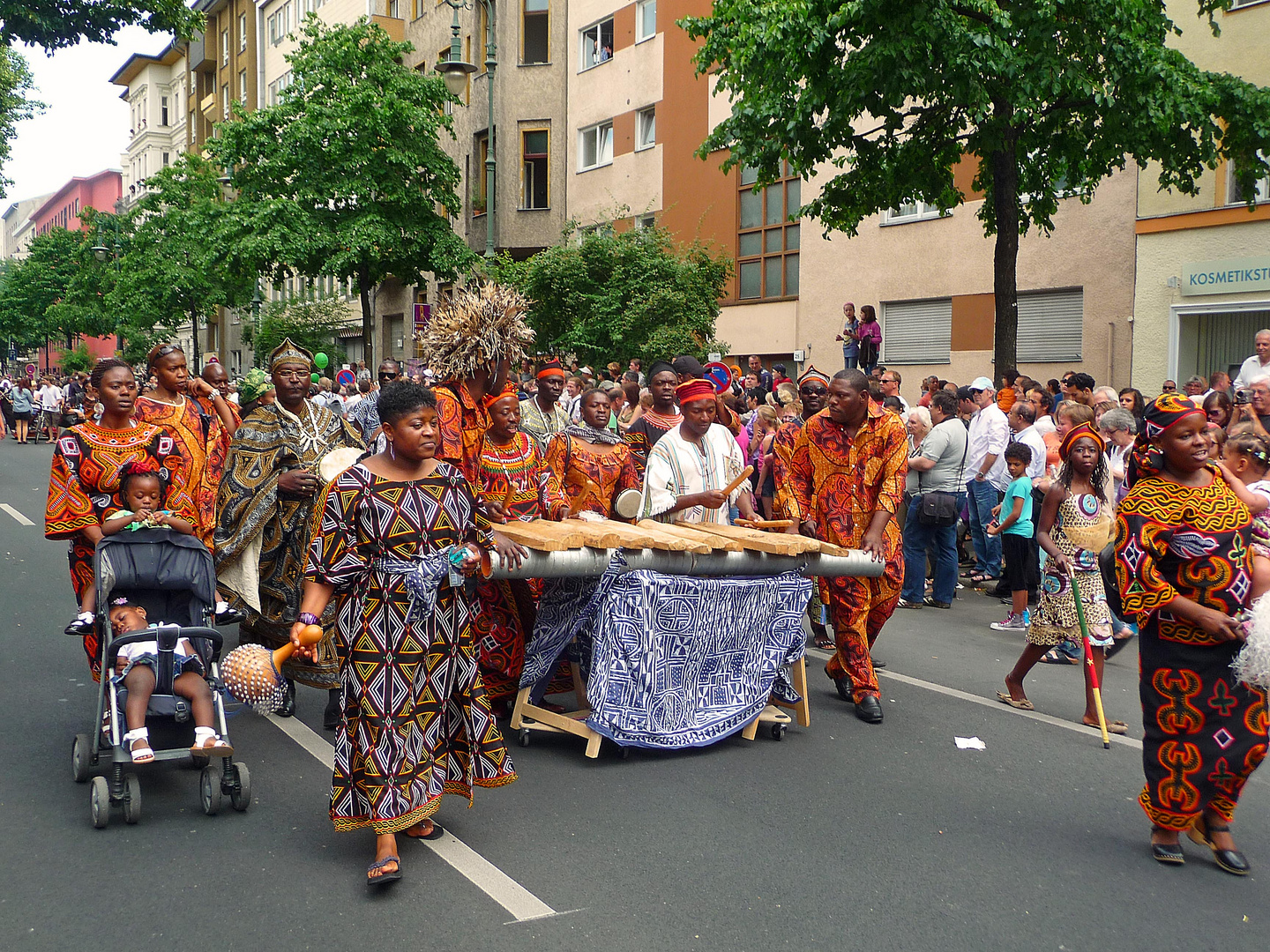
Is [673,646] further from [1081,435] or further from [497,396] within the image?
[1081,435]

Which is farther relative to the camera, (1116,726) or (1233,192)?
(1233,192)

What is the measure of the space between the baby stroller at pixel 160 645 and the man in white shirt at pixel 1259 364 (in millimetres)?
10322

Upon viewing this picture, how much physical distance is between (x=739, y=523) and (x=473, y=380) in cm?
180

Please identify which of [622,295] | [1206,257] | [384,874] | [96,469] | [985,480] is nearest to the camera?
[384,874]

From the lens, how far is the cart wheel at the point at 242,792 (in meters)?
5.18

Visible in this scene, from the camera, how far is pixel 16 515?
16.5m

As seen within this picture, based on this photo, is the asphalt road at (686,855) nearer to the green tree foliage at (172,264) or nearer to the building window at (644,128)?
the building window at (644,128)

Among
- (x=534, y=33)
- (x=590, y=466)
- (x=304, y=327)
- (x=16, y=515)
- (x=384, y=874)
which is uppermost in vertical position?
(x=534, y=33)

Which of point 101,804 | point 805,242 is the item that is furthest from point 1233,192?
point 101,804

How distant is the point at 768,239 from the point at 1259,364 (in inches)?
627

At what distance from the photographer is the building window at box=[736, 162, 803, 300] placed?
26312 millimetres

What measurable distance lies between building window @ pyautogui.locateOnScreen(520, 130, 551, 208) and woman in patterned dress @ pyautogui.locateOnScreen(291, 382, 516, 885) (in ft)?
104

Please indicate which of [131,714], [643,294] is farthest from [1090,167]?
[131,714]

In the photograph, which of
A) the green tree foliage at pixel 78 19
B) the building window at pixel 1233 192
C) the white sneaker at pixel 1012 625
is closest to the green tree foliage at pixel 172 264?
the green tree foliage at pixel 78 19
